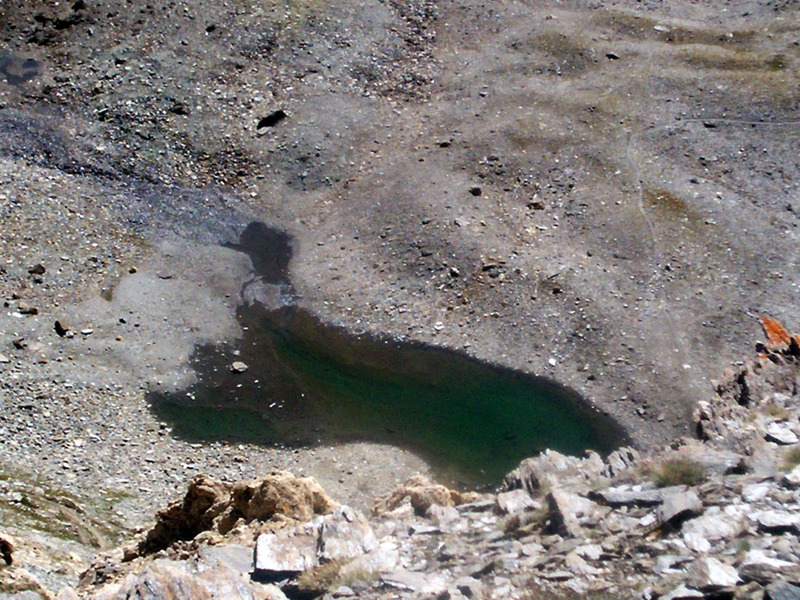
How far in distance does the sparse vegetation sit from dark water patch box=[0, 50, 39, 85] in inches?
858

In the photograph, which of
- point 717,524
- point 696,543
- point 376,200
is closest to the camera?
point 696,543

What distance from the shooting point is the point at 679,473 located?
1081cm

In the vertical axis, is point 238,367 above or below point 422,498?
below

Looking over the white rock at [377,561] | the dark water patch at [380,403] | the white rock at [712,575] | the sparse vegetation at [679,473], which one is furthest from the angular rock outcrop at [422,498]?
the white rock at [712,575]

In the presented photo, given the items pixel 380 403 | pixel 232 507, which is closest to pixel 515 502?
pixel 232 507

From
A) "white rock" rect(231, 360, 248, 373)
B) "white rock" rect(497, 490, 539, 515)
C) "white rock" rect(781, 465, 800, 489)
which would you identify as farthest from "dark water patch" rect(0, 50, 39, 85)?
"white rock" rect(781, 465, 800, 489)

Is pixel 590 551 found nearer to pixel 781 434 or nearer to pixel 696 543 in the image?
pixel 696 543

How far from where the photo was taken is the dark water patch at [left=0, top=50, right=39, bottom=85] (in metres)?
24.7

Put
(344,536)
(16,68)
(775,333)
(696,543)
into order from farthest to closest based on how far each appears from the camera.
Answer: (16,68)
(775,333)
(344,536)
(696,543)

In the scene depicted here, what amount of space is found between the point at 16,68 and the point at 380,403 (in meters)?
16.0

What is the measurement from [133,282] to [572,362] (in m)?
10.7

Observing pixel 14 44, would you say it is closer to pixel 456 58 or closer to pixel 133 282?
pixel 133 282

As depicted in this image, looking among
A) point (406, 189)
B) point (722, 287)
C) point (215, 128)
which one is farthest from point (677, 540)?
point (215, 128)

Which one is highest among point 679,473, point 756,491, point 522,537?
point 756,491
